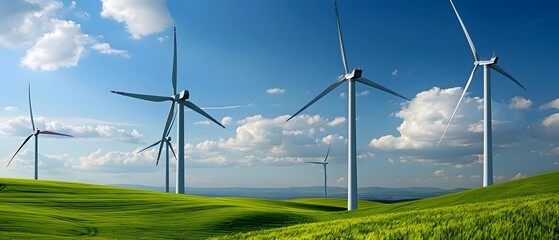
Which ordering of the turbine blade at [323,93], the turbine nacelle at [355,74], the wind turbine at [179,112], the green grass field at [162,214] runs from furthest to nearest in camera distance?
1. the wind turbine at [179,112]
2. the turbine nacelle at [355,74]
3. the turbine blade at [323,93]
4. the green grass field at [162,214]

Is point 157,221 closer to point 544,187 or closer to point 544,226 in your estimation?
point 544,187

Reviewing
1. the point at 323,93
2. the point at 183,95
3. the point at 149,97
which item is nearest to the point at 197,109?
the point at 183,95

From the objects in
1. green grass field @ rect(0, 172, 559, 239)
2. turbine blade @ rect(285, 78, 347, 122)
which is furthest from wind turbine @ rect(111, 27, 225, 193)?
turbine blade @ rect(285, 78, 347, 122)

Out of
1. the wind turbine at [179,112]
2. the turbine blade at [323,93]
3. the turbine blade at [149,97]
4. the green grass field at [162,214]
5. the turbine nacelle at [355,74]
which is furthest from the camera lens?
the wind turbine at [179,112]

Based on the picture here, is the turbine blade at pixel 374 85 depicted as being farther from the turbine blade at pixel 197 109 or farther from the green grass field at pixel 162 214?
the turbine blade at pixel 197 109

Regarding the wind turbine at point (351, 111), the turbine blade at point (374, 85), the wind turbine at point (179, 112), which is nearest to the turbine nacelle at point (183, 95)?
the wind turbine at point (179, 112)

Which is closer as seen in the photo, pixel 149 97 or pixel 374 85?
pixel 374 85

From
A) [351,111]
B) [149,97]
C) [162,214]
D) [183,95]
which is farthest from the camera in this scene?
[183,95]

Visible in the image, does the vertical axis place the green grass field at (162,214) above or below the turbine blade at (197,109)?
below

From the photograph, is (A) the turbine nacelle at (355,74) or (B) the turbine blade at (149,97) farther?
(B) the turbine blade at (149,97)

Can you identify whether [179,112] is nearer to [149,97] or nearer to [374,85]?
[149,97]

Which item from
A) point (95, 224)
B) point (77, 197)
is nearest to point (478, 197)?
point (95, 224)

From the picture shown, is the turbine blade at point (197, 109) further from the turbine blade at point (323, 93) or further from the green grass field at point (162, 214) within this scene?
the turbine blade at point (323, 93)

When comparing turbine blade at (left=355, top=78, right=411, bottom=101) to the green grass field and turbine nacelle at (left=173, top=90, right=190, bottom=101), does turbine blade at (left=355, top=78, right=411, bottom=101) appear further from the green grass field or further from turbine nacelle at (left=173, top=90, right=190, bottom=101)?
turbine nacelle at (left=173, top=90, right=190, bottom=101)
